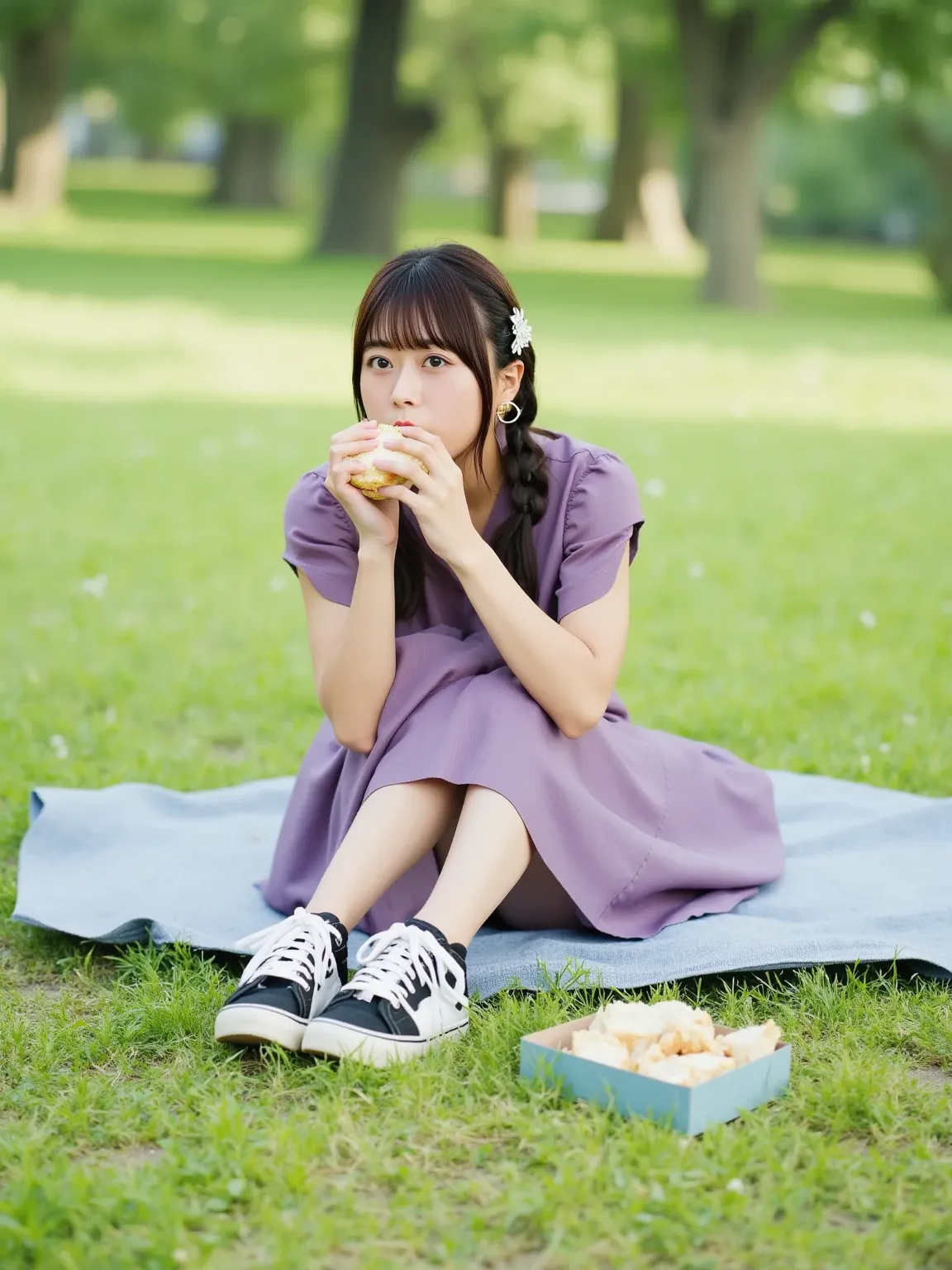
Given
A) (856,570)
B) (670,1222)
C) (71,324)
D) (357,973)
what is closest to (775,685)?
(856,570)

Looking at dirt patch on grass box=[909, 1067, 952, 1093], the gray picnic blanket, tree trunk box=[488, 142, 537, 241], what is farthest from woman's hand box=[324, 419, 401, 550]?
tree trunk box=[488, 142, 537, 241]

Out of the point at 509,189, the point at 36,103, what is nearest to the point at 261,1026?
the point at 36,103

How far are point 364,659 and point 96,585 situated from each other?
4.05 metres

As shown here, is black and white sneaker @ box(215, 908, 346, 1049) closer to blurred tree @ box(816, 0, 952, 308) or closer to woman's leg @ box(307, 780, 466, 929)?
A: woman's leg @ box(307, 780, 466, 929)

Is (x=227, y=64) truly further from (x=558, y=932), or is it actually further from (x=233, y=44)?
(x=558, y=932)

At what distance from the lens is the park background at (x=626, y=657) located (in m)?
2.52

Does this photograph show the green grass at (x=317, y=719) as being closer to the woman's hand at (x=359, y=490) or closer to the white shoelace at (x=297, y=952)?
the white shoelace at (x=297, y=952)

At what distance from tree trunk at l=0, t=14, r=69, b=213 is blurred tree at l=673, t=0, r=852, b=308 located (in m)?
16.3

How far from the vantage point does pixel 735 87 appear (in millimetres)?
21344

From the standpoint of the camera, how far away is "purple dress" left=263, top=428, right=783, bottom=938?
3.35 meters

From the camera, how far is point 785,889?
Result: 396 cm

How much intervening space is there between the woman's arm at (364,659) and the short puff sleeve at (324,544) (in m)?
0.14

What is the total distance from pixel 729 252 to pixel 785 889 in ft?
64.2

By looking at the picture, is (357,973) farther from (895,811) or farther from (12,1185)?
(895,811)
